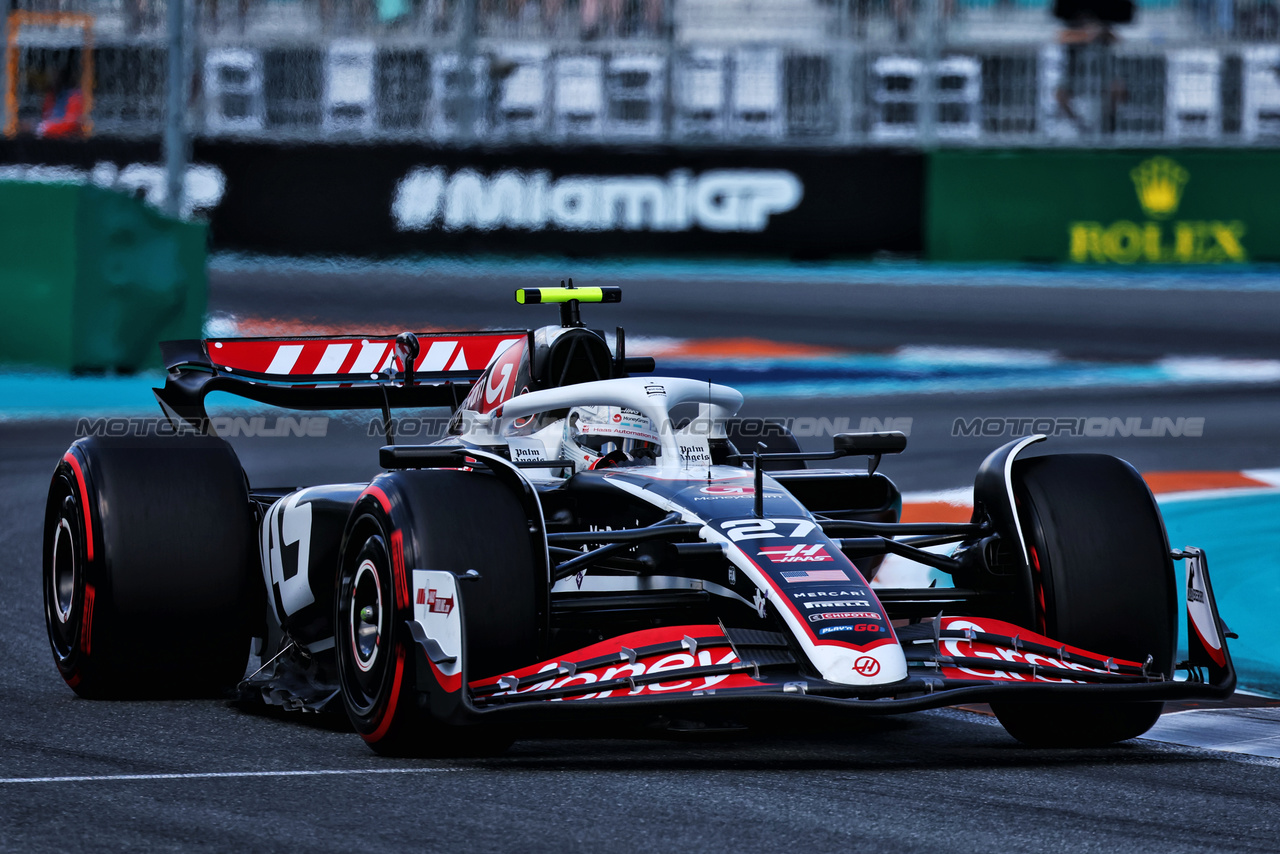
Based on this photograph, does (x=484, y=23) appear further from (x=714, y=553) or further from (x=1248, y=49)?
(x=714, y=553)

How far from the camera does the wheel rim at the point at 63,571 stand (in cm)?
758

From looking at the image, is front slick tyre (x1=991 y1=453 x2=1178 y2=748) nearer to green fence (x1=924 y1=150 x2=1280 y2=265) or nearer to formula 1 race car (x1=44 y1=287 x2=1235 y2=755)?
formula 1 race car (x1=44 y1=287 x2=1235 y2=755)

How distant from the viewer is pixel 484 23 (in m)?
19.7

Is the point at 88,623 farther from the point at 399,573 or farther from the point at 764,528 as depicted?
the point at 764,528

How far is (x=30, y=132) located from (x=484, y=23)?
454cm

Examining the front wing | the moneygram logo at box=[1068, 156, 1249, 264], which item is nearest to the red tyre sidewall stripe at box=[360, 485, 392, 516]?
the front wing

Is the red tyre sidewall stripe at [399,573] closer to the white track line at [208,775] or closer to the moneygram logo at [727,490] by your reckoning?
the white track line at [208,775]

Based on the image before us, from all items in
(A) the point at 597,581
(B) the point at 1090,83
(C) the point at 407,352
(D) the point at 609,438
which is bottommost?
(A) the point at 597,581

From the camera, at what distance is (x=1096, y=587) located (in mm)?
6191

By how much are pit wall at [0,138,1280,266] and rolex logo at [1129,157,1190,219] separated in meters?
0.01

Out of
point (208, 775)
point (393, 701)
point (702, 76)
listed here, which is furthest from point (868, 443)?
point (702, 76)

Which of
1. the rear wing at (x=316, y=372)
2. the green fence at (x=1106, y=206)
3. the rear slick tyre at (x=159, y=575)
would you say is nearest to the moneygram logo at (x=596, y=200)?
the green fence at (x=1106, y=206)

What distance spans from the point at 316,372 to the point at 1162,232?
501 inches

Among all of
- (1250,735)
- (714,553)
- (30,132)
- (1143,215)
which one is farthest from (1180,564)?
(30,132)
